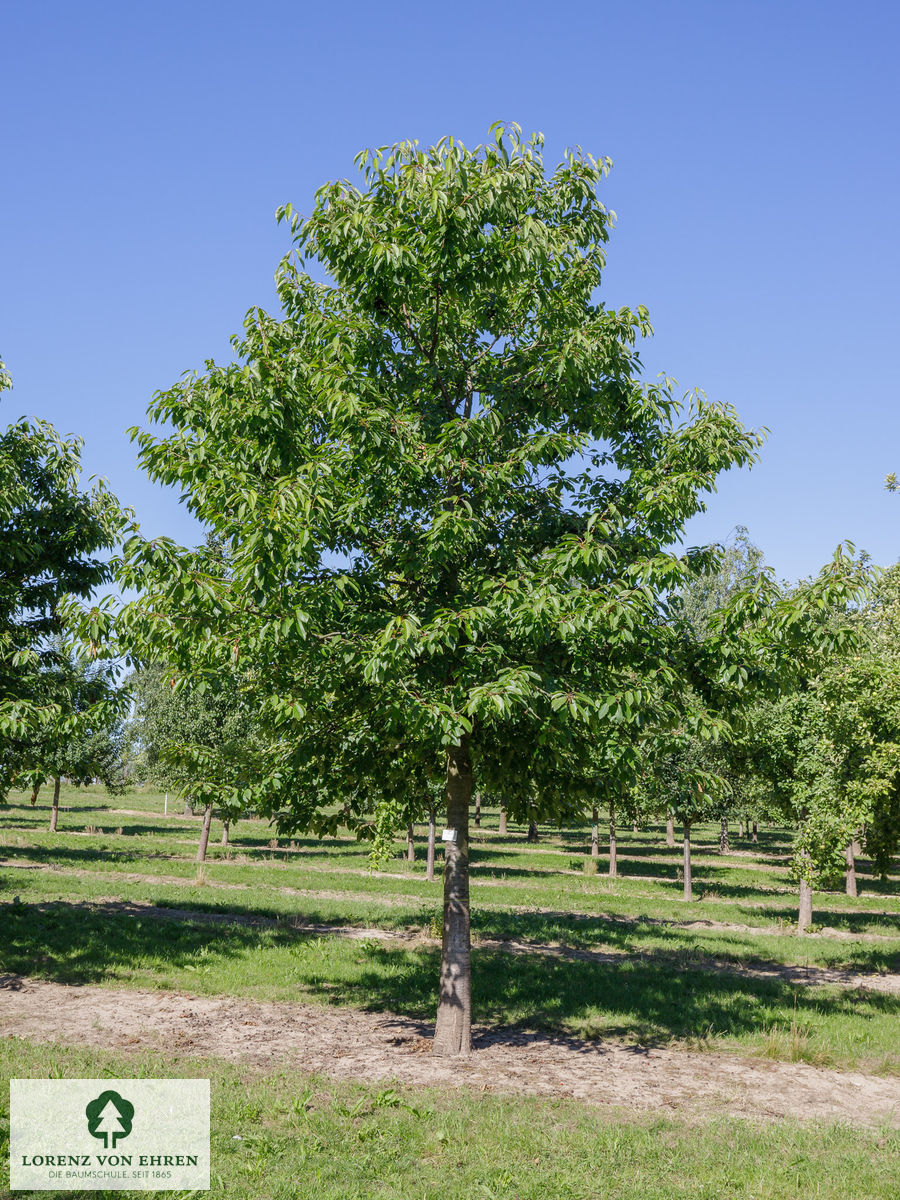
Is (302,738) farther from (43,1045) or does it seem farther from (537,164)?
(537,164)

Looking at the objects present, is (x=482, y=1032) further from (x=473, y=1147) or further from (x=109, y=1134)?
(x=109, y=1134)

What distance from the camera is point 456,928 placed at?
1029 cm

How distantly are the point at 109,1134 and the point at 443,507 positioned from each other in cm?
660

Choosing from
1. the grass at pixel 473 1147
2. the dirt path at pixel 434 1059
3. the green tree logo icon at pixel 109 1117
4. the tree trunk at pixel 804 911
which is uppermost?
the green tree logo icon at pixel 109 1117

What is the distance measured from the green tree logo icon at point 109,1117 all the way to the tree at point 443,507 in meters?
3.60

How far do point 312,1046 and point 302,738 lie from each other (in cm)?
362

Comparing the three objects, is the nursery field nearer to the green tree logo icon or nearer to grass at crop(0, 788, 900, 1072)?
grass at crop(0, 788, 900, 1072)

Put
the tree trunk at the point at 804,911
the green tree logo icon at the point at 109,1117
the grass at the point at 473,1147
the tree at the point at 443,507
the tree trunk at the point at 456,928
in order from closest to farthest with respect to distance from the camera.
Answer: the grass at the point at 473,1147, the green tree logo icon at the point at 109,1117, the tree at the point at 443,507, the tree trunk at the point at 456,928, the tree trunk at the point at 804,911

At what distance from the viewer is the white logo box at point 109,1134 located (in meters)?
6.16

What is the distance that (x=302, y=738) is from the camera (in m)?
10.4

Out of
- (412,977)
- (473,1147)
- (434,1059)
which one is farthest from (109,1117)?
(412,977)

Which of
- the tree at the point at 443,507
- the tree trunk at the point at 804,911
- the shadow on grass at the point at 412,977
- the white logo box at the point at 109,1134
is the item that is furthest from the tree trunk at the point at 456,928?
the tree trunk at the point at 804,911

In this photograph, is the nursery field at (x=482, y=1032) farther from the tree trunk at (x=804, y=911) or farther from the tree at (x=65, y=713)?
the tree at (x=65, y=713)

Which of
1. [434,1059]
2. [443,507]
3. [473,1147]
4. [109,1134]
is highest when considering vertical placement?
[443,507]
